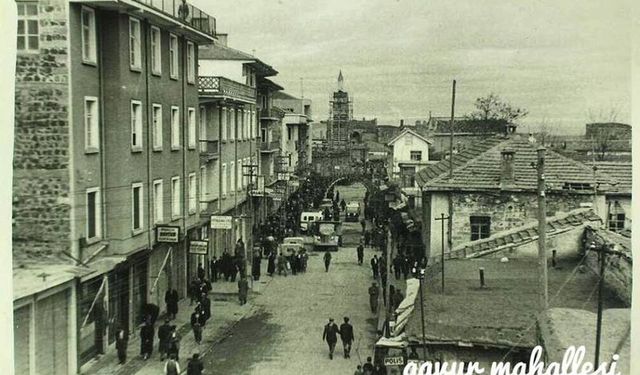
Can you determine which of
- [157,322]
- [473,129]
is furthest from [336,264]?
[473,129]

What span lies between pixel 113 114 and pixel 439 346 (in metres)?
8.16

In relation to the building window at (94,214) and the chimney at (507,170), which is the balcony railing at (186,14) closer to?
the building window at (94,214)

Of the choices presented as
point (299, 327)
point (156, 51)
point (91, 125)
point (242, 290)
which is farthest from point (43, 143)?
point (242, 290)

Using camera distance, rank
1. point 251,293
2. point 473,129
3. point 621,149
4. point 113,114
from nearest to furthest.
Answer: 1. point 113,114
2. point 251,293
3. point 621,149
4. point 473,129

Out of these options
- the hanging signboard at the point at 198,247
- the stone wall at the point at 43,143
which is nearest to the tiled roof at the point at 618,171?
the hanging signboard at the point at 198,247

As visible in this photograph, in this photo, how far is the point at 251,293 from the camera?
2281cm

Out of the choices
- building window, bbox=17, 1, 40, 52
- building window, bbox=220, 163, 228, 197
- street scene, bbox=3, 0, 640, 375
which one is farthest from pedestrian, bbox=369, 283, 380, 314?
building window, bbox=17, 1, 40, 52

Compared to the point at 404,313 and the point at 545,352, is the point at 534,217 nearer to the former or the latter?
the point at 404,313

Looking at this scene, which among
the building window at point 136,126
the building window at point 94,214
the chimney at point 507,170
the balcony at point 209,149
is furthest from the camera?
the balcony at point 209,149

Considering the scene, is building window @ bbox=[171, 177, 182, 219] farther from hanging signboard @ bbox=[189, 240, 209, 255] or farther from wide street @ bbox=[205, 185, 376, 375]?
wide street @ bbox=[205, 185, 376, 375]

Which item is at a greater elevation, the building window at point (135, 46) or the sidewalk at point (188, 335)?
the building window at point (135, 46)

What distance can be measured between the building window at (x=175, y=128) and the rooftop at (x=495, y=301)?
7.55 meters

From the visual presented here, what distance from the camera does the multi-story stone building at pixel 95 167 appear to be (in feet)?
41.9

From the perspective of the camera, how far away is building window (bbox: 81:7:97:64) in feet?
47.1
